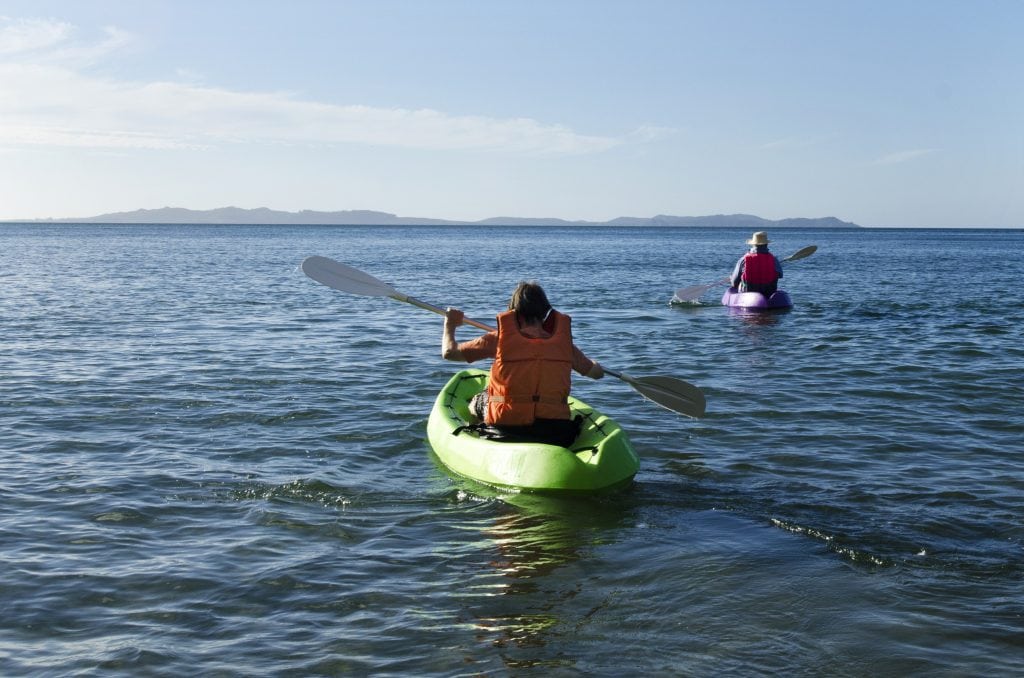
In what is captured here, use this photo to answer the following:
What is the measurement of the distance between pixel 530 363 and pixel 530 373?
0.08m

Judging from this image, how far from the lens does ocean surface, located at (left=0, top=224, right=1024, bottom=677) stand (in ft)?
15.5

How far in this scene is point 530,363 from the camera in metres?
7.15

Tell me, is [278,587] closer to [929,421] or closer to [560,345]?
[560,345]

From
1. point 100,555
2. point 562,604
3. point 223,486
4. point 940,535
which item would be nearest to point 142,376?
point 223,486

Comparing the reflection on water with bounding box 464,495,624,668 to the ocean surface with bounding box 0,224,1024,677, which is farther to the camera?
the reflection on water with bounding box 464,495,624,668

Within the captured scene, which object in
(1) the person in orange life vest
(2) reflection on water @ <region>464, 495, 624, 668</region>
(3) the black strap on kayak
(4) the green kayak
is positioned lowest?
(2) reflection on water @ <region>464, 495, 624, 668</region>

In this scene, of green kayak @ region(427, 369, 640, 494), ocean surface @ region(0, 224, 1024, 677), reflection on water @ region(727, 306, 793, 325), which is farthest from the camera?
reflection on water @ region(727, 306, 793, 325)

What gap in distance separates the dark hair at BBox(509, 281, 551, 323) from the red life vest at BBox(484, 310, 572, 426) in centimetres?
7

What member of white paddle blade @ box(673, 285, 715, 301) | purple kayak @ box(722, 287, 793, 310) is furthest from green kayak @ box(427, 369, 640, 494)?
white paddle blade @ box(673, 285, 715, 301)

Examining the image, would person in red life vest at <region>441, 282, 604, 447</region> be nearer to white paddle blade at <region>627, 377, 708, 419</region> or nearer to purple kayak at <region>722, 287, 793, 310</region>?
white paddle blade at <region>627, 377, 708, 419</region>

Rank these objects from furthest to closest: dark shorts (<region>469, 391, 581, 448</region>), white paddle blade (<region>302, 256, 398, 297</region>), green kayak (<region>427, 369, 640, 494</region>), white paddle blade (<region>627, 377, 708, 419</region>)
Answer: white paddle blade (<region>302, 256, 398, 297</region>) < white paddle blade (<region>627, 377, 708, 419</region>) < dark shorts (<region>469, 391, 581, 448</region>) < green kayak (<region>427, 369, 640, 494</region>)

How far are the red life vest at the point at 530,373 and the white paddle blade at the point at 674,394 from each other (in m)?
1.72

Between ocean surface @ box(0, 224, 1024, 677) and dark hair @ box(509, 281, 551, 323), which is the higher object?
dark hair @ box(509, 281, 551, 323)

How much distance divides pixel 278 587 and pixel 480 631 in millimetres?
1243
